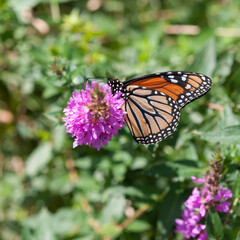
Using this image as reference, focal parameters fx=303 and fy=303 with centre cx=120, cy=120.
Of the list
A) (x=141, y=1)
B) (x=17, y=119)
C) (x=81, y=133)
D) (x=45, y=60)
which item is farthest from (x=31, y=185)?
(x=141, y=1)

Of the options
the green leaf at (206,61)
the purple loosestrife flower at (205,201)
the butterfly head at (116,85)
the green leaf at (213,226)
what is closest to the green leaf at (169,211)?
the purple loosestrife flower at (205,201)

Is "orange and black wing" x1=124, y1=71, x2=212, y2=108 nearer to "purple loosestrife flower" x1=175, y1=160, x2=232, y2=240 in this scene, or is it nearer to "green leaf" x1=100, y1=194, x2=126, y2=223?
"purple loosestrife flower" x1=175, y1=160, x2=232, y2=240

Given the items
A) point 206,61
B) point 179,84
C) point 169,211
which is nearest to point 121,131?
point 179,84

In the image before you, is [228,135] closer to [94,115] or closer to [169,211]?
[169,211]

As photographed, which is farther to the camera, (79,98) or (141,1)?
(141,1)

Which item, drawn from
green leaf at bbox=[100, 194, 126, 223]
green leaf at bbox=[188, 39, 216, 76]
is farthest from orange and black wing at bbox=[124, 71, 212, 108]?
green leaf at bbox=[100, 194, 126, 223]

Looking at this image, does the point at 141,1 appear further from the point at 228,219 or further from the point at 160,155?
the point at 228,219

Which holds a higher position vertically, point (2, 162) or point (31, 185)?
point (2, 162)
